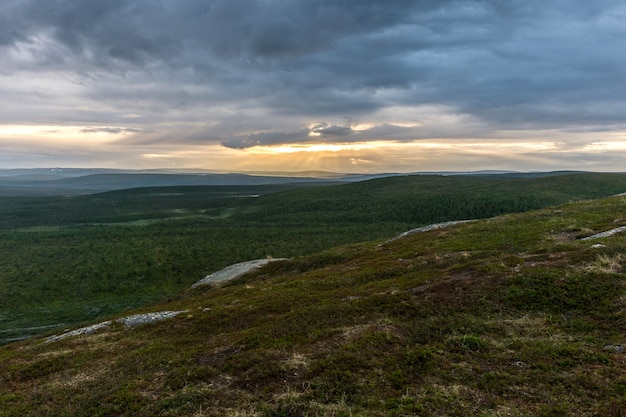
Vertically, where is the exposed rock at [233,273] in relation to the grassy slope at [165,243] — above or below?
above

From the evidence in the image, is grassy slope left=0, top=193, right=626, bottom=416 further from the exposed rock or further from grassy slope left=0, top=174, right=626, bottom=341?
grassy slope left=0, top=174, right=626, bottom=341

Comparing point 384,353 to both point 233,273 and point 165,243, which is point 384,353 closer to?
point 233,273

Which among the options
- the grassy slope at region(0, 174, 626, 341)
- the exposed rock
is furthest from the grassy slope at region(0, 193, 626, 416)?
the grassy slope at region(0, 174, 626, 341)

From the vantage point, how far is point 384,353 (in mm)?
13969

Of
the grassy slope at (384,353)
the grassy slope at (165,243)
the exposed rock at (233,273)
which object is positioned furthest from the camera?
the grassy slope at (165,243)

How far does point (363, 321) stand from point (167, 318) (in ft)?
49.3

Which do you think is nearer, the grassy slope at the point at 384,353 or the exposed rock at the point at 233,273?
the grassy slope at the point at 384,353

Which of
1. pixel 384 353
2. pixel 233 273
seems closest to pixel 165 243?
pixel 233 273

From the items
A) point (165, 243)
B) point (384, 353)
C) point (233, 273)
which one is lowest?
point (165, 243)

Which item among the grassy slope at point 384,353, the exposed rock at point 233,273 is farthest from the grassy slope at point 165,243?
the grassy slope at point 384,353

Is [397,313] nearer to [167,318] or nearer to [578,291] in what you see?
[578,291]

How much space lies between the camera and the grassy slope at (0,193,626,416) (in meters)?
11.1

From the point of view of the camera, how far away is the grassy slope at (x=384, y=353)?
11062mm

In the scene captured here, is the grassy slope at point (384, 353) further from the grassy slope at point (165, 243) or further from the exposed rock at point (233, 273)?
the grassy slope at point (165, 243)
